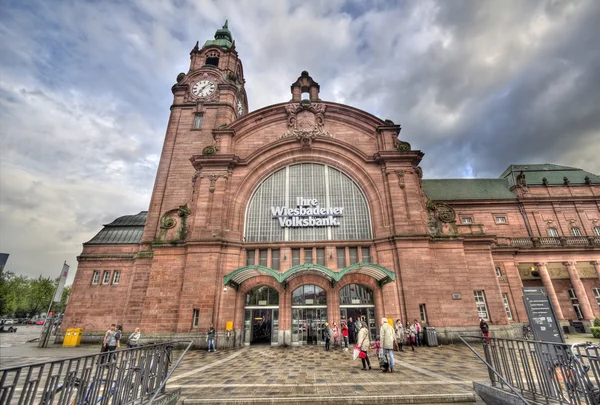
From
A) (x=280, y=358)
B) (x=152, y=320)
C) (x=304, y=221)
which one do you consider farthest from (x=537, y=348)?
(x=152, y=320)

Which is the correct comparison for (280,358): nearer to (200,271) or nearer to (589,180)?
(200,271)

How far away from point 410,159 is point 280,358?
1835 centimetres

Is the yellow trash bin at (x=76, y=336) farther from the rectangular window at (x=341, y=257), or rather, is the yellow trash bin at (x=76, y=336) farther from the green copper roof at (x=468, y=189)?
the green copper roof at (x=468, y=189)

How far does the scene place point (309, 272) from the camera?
19844 millimetres

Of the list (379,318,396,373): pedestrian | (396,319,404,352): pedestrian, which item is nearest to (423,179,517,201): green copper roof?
(396,319,404,352): pedestrian

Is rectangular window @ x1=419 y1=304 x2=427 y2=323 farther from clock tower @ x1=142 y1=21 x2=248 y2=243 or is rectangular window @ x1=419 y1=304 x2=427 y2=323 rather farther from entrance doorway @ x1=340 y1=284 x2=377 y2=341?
clock tower @ x1=142 y1=21 x2=248 y2=243

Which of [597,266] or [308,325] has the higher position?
[597,266]

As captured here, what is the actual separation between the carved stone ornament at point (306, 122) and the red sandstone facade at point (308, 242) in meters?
0.10

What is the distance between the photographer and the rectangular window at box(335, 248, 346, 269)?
2092 cm

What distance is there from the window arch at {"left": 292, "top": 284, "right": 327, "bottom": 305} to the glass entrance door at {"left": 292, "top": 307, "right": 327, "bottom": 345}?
1.67 feet

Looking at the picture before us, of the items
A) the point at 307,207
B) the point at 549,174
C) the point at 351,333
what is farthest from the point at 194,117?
the point at 549,174

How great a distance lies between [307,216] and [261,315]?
8607 millimetres

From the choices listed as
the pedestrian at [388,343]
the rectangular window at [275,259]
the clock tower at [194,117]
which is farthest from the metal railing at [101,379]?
the clock tower at [194,117]

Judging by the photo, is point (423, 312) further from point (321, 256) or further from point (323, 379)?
point (323, 379)
